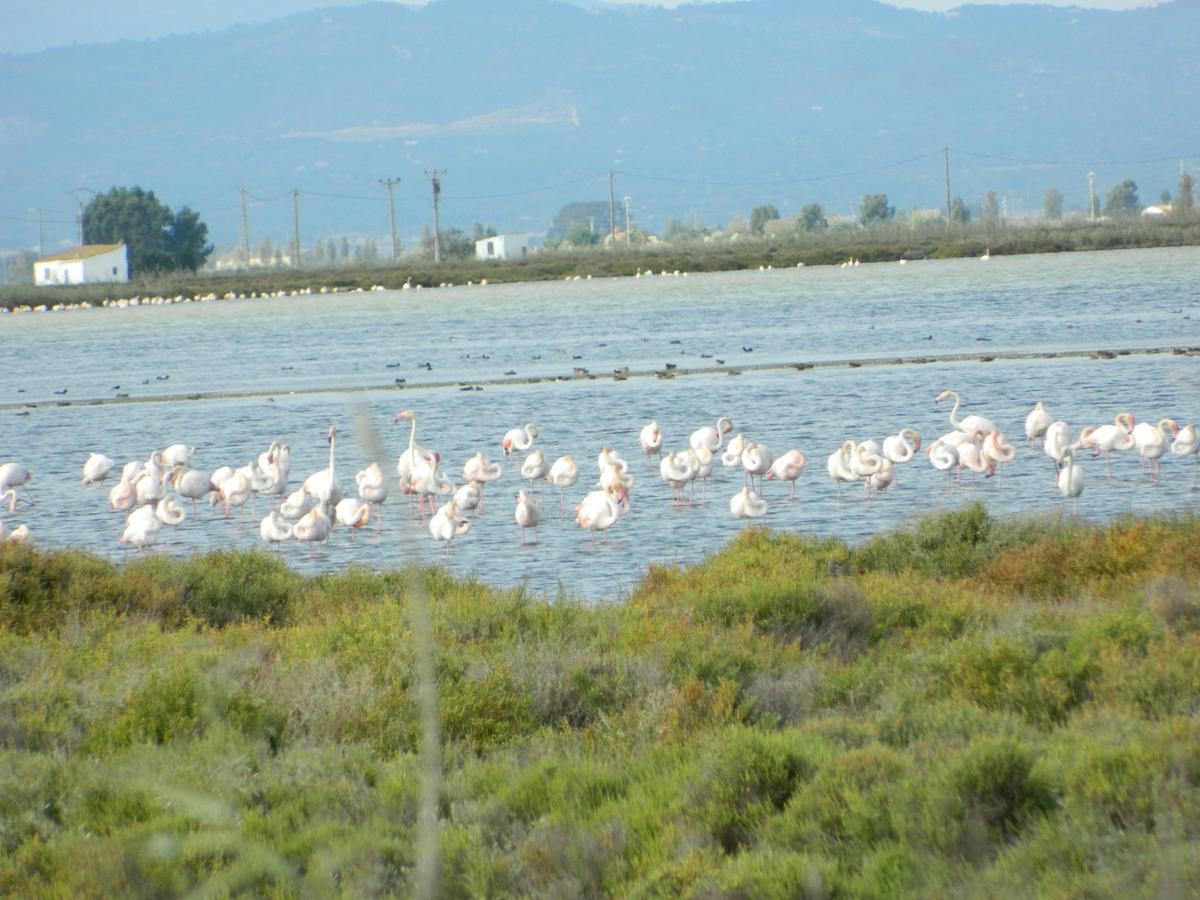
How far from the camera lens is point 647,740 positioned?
718cm

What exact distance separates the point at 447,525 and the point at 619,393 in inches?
623

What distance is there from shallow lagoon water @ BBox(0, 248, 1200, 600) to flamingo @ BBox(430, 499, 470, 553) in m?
0.21

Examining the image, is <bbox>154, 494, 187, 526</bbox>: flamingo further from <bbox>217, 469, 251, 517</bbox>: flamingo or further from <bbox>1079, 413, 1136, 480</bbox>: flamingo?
<bbox>1079, 413, 1136, 480</bbox>: flamingo

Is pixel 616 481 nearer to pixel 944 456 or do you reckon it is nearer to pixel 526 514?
pixel 526 514

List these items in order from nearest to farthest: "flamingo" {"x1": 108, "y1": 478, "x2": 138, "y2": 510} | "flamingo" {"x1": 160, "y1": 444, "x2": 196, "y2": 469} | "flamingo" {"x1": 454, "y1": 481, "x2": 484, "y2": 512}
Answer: "flamingo" {"x1": 454, "y1": 481, "x2": 484, "y2": 512}, "flamingo" {"x1": 108, "y1": 478, "x2": 138, "y2": 510}, "flamingo" {"x1": 160, "y1": 444, "x2": 196, "y2": 469}

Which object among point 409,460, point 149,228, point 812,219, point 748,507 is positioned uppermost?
point 149,228

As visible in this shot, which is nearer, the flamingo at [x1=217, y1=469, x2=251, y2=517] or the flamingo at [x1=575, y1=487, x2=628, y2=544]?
the flamingo at [x1=575, y1=487, x2=628, y2=544]

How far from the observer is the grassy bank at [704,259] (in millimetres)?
102125

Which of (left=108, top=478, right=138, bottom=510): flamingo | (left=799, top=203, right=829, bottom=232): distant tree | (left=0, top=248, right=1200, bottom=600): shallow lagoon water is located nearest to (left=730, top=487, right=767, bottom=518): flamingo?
(left=0, top=248, right=1200, bottom=600): shallow lagoon water

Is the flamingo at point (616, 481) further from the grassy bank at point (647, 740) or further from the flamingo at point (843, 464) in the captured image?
the grassy bank at point (647, 740)

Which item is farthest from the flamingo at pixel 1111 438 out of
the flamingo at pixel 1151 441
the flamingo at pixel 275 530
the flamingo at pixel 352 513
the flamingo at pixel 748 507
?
the flamingo at pixel 275 530


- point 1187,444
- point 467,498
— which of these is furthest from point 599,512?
point 1187,444

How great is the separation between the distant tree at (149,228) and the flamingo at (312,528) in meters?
120

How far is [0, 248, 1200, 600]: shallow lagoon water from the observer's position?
16.7 m
